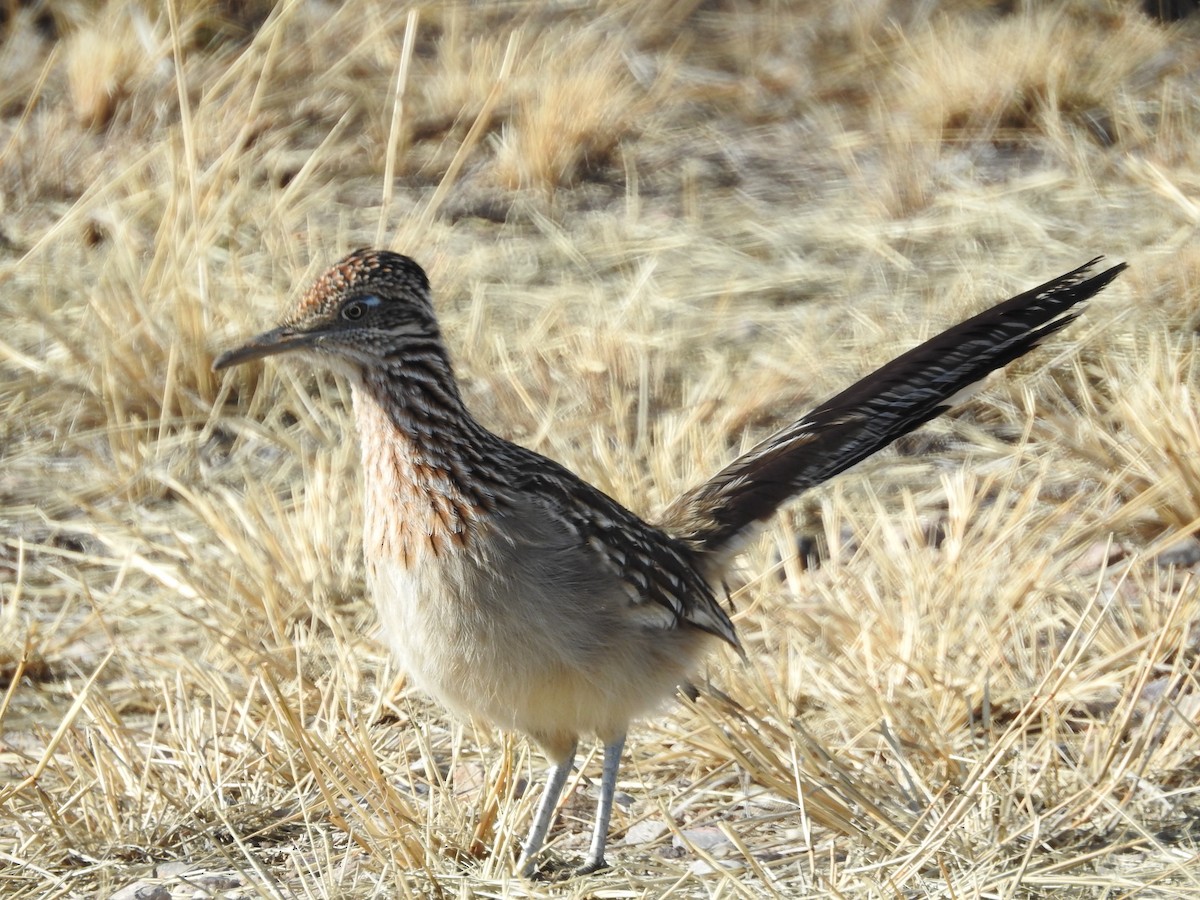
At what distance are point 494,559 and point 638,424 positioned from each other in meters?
2.26

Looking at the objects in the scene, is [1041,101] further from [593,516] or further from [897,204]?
[593,516]

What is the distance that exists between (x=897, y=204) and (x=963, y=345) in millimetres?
3223

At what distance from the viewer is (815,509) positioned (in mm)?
5504

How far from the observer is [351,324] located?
3791 mm

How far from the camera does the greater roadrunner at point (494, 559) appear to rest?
3576 millimetres

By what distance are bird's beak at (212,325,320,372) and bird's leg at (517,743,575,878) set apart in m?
1.21

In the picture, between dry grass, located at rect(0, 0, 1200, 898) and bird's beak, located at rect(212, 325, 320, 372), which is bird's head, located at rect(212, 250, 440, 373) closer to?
bird's beak, located at rect(212, 325, 320, 372)

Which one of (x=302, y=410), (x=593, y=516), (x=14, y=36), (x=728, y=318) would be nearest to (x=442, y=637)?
(x=593, y=516)

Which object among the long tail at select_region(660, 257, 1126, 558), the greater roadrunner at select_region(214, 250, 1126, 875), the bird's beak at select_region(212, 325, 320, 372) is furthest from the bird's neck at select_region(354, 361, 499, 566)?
the long tail at select_region(660, 257, 1126, 558)

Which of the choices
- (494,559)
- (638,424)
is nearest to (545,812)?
(494,559)

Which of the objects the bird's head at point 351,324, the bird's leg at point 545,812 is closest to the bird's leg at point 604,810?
the bird's leg at point 545,812

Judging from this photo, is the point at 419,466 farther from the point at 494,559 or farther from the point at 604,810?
the point at 604,810

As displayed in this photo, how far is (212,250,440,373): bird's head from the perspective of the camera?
12.4 ft

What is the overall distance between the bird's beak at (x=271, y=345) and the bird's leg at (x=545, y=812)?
1.21 meters
